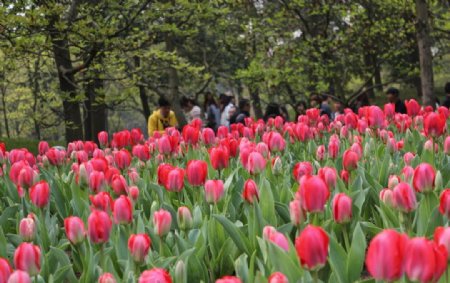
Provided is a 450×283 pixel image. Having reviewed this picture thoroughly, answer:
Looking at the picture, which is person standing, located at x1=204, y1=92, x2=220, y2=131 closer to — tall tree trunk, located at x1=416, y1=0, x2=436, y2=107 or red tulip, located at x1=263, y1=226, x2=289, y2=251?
tall tree trunk, located at x1=416, y1=0, x2=436, y2=107

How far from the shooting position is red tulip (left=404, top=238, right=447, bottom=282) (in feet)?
3.94

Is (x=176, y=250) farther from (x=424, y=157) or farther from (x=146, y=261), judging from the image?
(x=424, y=157)

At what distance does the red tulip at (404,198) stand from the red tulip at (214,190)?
0.76 metres

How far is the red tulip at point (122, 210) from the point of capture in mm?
2123

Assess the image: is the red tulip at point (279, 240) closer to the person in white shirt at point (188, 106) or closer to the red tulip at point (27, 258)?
the red tulip at point (27, 258)

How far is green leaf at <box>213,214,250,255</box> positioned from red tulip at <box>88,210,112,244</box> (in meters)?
0.40

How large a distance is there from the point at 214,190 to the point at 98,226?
0.62 meters

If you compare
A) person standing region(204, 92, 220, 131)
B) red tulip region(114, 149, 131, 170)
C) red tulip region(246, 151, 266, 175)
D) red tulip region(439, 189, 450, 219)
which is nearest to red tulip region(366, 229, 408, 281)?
red tulip region(439, 189, 450, 219)

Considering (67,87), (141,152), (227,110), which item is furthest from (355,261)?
(227,110)

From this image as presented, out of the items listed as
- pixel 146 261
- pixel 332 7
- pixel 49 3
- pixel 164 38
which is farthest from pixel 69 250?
pixel 332 7

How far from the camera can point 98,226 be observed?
1946mm

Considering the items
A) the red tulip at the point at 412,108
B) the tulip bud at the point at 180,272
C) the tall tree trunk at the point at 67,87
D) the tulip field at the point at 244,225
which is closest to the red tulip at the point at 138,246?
the tulip field at the point at 244,225

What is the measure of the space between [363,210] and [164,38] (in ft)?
34.5

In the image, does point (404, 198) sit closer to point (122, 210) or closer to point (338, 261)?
point (338, 261)
